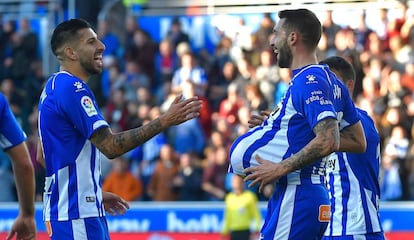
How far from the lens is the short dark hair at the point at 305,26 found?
6949 millimetres

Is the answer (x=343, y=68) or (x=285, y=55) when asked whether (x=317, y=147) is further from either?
(x=343, y=68)

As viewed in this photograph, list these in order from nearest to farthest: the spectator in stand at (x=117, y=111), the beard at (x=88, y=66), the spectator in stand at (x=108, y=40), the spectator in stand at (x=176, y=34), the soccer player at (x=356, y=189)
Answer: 1. the beard at (x=88, y=66)
2. the soccer player at (x=356, y=189)
3. the spectator in stand at (x=117, y=111)
4. the spectator in stand at (x=176, y=34)
5. the spectator in stand at (x=108, y=40)

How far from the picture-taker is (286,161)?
6.56 meters

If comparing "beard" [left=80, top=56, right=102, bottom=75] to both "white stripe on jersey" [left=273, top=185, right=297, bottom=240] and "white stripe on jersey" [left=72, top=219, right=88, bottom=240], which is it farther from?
"white stripe on jersey" [left=273, top=185, right=297, bottom=240]

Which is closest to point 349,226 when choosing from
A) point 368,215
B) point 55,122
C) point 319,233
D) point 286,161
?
point 368,215

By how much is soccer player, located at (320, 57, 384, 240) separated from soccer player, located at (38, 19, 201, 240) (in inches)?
71.9

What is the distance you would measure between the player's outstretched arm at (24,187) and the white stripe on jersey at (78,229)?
86 centimetres

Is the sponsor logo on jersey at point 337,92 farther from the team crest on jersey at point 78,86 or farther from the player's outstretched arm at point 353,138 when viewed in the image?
the team crest on jersey at point 78,86

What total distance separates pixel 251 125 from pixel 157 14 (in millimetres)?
12564

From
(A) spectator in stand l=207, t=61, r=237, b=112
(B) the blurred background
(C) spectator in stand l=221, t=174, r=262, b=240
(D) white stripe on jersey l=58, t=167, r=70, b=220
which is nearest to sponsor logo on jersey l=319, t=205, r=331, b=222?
(D) white stripe on jersey l=58, t=167, r=70, b=220

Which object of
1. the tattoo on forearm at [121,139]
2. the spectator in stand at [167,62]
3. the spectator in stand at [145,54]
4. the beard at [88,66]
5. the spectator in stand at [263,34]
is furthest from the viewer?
the spectator in stand at [145,54]

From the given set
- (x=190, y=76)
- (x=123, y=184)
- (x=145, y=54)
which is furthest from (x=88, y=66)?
(x=145, y=54)

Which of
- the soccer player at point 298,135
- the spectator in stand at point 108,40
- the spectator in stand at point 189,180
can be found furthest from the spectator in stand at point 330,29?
the soccer player at point 298,135

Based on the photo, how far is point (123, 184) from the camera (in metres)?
16.8
